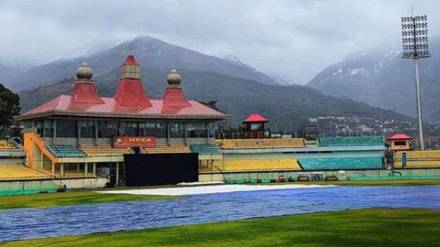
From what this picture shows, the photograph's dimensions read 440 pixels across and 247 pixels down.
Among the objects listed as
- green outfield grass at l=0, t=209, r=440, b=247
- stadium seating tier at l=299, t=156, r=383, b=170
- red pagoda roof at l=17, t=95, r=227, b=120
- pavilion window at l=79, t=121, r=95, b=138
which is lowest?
green outfield grass at l=0, t=209, r=440, b=247

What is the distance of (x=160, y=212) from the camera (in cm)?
3419

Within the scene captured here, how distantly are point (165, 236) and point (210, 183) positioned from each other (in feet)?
152

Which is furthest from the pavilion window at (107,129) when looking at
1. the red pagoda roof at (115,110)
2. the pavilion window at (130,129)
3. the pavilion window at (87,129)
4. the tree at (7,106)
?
the tree at (7,106)

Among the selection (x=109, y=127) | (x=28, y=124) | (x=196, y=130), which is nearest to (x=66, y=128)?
(x=109, y=127)

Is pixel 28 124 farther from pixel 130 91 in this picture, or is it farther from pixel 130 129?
pixel 130 91

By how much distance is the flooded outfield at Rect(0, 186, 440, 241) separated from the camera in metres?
27.3

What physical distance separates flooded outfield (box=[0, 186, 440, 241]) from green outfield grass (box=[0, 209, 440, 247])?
2817mm

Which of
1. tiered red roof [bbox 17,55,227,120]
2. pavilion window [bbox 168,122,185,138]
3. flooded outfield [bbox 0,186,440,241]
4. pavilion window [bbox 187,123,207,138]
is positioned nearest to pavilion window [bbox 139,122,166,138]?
pavilion window [bbox 168,122,185,138]

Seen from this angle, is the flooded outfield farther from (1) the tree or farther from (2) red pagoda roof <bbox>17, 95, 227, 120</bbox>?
(1) the tree

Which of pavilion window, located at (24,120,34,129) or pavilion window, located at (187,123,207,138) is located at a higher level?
pavilion window, located at (24,120,34,129)

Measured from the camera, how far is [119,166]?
6894 centimetres

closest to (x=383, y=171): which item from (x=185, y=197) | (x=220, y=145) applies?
(x=220, y=145)

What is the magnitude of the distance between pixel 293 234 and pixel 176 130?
5820cm

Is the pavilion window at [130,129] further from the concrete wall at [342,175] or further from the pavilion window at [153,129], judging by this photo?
the concrete wall at [342,175]
